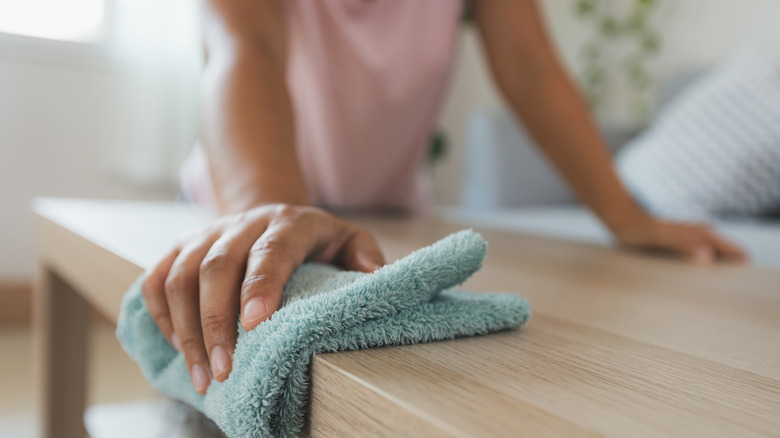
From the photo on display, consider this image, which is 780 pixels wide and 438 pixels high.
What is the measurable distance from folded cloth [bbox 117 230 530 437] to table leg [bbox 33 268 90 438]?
0.59m

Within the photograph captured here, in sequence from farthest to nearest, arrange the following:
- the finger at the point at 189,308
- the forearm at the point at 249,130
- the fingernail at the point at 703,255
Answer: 1. the fingernail at the point at 703,255
2. the forearm at the point at 249,130
3. the finger at the point at 189,308

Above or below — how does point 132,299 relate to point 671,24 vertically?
below

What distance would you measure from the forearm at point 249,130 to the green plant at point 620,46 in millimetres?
1880

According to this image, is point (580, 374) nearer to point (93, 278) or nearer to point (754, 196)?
point (93, 278)

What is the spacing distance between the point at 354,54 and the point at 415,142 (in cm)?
18

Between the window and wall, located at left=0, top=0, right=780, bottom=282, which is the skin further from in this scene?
the window

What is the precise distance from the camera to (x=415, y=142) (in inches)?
38.8

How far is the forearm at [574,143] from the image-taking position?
31.9 inches

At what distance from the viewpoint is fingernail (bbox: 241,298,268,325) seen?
256mm

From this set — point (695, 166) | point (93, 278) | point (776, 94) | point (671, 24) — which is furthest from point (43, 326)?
point (671, 24)

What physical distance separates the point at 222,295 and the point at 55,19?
2.17 m

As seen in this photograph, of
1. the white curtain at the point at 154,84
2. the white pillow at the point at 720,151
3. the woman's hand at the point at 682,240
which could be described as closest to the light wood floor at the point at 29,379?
the white curtain at the point at 154,84

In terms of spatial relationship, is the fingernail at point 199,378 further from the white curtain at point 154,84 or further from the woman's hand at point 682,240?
the white curtain at point 154,84

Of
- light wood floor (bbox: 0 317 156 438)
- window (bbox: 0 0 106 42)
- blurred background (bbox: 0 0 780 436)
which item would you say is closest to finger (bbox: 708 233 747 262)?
blurred background (bbox: 0 0 780 436)
